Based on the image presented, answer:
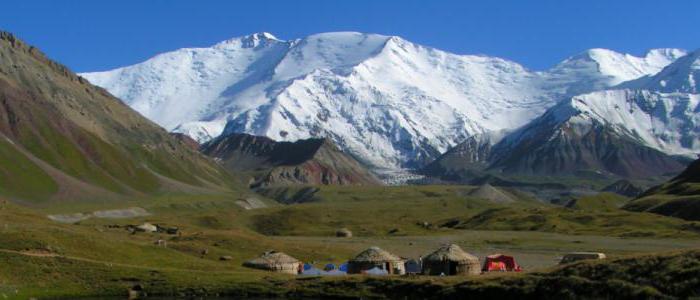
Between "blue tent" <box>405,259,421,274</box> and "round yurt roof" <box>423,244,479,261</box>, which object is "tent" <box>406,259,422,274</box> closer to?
"blue tent" <box>405,259,421,274</box>

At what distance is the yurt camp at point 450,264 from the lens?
112 metres

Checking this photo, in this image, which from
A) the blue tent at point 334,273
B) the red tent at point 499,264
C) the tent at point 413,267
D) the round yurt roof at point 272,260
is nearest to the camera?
the blue tent at point 334,273

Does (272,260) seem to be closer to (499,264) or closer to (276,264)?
(276,264)

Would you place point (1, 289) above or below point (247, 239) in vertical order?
below

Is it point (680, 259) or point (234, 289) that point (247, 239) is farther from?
point (680, 259)

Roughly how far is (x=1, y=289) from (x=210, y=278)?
2048 cm

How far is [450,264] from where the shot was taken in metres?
112

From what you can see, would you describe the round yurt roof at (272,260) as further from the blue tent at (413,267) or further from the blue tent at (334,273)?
the blue tent at (413,267)

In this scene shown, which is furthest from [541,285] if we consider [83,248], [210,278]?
[83,248]

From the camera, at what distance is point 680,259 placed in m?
77.7

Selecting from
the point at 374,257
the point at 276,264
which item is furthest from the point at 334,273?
the point at 276,264

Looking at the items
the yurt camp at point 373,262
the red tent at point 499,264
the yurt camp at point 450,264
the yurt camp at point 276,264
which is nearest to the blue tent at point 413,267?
the yurt camp at point 373,262

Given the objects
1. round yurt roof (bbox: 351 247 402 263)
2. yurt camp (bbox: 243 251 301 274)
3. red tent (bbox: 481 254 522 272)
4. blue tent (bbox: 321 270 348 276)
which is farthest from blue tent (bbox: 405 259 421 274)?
yurt camp (bbox: 243 251 301 274)

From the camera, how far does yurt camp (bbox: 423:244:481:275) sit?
11188cm
